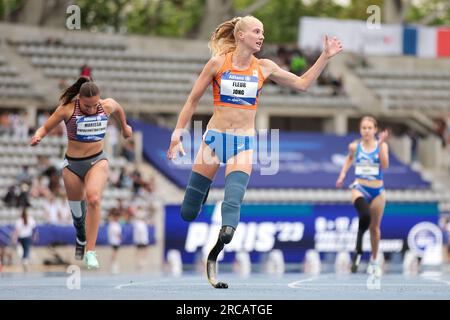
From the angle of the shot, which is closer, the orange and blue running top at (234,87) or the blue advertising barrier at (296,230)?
the orange and blue running top at (234,87)

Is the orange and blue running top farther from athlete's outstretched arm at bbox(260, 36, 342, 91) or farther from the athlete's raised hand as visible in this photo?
the athlete's raised hand

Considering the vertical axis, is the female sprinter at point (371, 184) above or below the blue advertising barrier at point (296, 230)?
above

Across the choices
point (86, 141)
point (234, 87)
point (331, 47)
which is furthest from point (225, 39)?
point (86, 141)

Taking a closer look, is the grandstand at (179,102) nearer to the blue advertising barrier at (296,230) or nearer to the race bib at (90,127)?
the blue advertising barrier at (296,230)

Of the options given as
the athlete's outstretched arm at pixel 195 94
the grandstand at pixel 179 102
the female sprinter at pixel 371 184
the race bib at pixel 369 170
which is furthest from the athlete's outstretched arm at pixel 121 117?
the grandstand at pixel 179 102

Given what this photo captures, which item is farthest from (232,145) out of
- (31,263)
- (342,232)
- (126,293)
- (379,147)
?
(342,232)

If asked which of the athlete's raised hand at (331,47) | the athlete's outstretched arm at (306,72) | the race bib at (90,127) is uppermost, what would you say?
the athlete's raised hand at (331,47)

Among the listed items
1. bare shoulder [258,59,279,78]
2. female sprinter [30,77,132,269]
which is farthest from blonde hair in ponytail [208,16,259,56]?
female sprinter [30,77,132,269]

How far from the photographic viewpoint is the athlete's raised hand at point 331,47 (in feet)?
40.4

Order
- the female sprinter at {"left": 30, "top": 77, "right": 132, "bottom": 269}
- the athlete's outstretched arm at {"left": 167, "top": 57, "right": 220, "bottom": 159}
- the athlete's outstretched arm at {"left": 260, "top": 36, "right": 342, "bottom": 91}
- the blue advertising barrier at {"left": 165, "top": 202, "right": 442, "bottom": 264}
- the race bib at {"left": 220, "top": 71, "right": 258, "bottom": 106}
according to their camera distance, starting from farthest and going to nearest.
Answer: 1. the blue advertising barrier at {"left": 165, "top": 202, "right": 442, "bottom": 264}
2. the female sprinter at {"left": 30, "top": 77, "right": 132, "bottom": 269}
3. the athlete's outstretched arm at {"left": 260, "top": 36, "right": 342, "bottom": 91}
4. the race bib at {"left": 220, "top": 71, "right": 258, "bottom": 106}
5. the athlete's outstretched arm at {"left": 167, "top": 57, "right": 220, "bottom": 159}

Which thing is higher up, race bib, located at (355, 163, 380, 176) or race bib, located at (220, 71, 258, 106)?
race bib, located at (220, 71, 258, 106)

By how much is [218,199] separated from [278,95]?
1129 centimetres

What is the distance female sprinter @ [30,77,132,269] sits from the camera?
544 inches

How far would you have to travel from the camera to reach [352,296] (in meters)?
11.4
